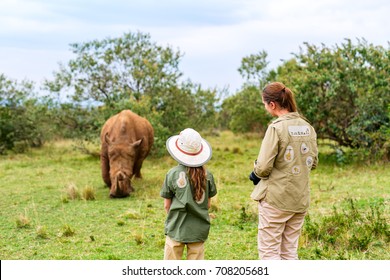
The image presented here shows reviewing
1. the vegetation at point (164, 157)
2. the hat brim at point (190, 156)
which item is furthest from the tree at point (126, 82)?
the hat brim at point (190, 156)

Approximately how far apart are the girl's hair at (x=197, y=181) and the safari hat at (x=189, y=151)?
0.22 ft

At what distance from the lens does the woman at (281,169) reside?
4879mm

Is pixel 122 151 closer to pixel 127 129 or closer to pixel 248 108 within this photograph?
pixel 127 129

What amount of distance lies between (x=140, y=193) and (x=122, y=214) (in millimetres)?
2420

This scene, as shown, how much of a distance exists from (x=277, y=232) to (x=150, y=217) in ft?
15.8

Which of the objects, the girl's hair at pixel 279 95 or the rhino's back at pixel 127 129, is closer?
the girl's hair at pixel 279 95

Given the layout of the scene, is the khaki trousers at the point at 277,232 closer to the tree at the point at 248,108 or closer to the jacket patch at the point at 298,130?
the jacket patch at the point at 298,130

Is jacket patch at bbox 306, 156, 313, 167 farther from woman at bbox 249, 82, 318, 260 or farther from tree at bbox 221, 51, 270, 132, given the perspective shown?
tree at bbox 221, 51, 270, 132

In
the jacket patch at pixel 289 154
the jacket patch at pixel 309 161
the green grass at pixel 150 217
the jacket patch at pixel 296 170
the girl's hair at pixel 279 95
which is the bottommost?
the green grass at pixel 150 217

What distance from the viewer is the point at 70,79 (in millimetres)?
22359

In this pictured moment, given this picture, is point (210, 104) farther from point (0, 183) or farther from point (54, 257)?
point (54, 257)

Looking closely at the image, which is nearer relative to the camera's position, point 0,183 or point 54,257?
point 54,257

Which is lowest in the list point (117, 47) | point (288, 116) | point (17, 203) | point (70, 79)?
point (17, 203)
